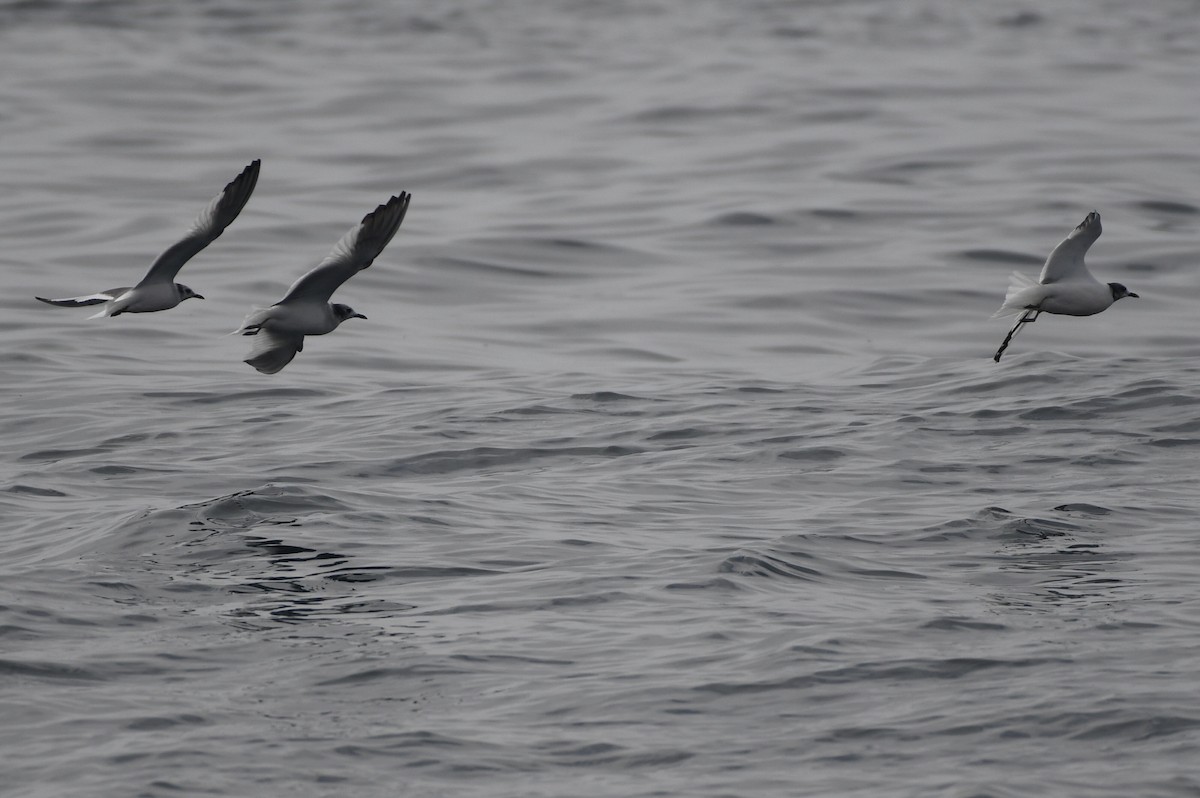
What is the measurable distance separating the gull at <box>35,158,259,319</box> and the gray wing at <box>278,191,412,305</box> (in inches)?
25.9

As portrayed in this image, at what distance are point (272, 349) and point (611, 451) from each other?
3.29m

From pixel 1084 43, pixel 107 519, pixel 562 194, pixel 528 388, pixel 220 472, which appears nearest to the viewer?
pixel 107 519

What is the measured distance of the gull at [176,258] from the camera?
12055 mm

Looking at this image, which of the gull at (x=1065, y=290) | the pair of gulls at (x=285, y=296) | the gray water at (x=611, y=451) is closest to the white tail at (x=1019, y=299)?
the gull at (x=1065, y=290)

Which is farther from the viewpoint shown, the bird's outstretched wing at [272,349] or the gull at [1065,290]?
the gull at [1065,290]

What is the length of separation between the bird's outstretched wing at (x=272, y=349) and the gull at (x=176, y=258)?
2.49ft

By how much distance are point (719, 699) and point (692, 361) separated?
9.53 m

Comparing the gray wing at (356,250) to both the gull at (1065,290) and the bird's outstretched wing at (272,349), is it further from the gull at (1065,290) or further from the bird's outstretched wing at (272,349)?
the gull at (1065,290)

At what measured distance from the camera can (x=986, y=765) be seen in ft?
29.6

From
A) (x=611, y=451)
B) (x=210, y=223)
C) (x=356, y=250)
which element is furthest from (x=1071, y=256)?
(x=210, y=223)

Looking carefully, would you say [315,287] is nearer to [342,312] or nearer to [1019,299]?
[342,312]

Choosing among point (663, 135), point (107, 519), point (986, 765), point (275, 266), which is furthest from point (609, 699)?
point (663, 135)

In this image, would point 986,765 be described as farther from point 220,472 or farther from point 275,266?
point 275,266

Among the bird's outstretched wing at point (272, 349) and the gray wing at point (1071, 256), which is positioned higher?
the gray wing at point (1071, 256)
